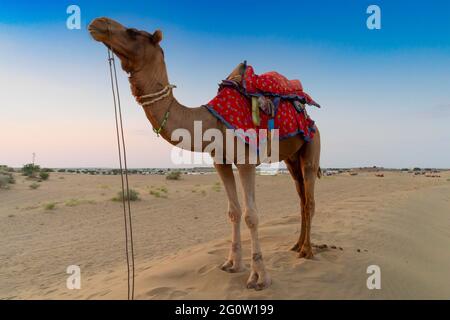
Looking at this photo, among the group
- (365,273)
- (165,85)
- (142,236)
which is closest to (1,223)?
(142,236)

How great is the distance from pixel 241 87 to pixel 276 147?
0.92 m

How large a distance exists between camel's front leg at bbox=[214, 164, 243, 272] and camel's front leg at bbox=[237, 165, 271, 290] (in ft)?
1.44

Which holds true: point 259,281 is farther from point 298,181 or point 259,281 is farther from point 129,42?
point 129,42

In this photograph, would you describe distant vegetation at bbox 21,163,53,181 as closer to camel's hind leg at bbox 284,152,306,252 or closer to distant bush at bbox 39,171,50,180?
distant bush at bbox 39,171,50,180

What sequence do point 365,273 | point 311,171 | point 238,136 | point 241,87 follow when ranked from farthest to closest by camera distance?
point 311,171, point 365,273, point 241,87, point 238,136

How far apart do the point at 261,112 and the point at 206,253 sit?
2879 mm

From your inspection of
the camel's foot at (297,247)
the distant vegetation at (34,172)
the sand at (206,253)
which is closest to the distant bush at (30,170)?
the distant vegetation at (34,172)

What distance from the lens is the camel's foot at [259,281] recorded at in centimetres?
401

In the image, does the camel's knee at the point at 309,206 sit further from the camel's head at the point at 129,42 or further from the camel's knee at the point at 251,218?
the camel's head at the point at 129,42

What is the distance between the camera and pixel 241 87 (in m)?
4.25
